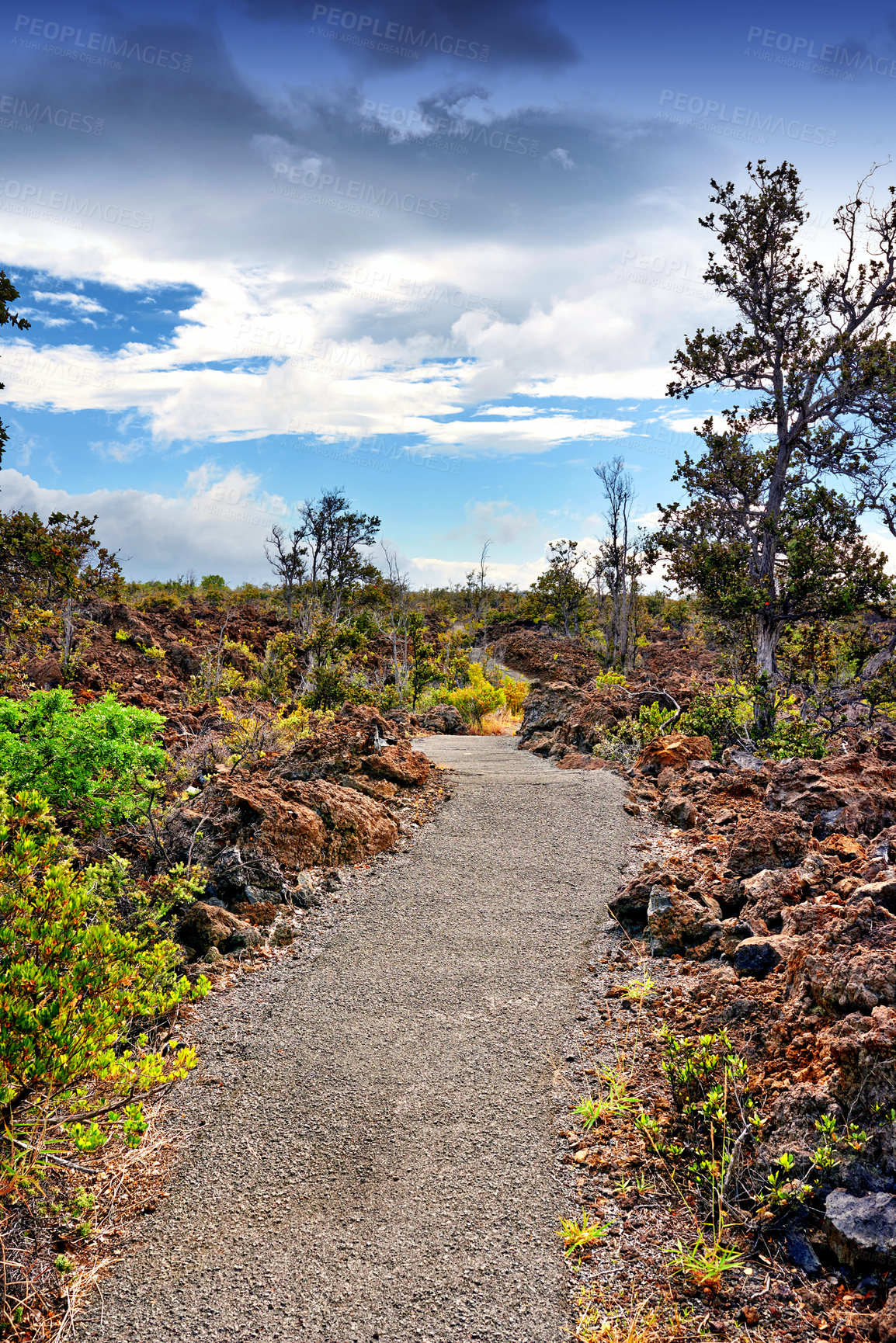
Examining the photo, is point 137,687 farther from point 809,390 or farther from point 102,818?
point 809,390

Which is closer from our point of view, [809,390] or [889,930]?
[889,930]

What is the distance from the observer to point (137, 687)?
48.7 feet

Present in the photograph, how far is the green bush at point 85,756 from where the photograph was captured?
580 centimetres

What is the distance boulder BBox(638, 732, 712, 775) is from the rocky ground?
3.64 meters

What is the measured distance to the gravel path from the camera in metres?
2.89

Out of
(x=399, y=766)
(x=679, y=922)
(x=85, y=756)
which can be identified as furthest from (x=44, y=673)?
(x=679, y=922)

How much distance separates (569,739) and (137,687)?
28.5 feet

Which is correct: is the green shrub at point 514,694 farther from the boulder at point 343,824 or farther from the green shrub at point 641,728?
the boulder at point 343,824

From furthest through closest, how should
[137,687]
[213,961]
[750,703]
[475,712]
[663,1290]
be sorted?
[475,712], [137,687], [750,703], [213,961], [663,1290]

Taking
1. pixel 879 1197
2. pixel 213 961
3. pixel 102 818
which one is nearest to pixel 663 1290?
pixel 879 1197

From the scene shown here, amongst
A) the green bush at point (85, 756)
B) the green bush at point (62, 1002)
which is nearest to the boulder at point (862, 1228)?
the green bush at point (62, 1002)

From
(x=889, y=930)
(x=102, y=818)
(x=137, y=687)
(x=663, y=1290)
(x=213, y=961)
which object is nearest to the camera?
(x=663, y=1290)

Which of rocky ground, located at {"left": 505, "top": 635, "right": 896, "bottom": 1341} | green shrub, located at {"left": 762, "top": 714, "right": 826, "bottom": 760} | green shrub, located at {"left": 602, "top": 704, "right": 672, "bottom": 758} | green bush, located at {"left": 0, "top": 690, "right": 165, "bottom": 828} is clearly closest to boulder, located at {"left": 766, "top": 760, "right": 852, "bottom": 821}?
rocky ground, located at {"left": 505, "top": 635, "right": 896, "bottom": 1341}

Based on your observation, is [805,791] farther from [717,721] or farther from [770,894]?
[717,721]
